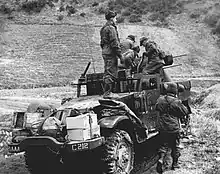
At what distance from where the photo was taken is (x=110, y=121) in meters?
6.83

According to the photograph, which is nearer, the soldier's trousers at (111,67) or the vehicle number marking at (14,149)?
the vehicle number marking at (14,149)

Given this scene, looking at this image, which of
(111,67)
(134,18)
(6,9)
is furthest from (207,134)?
(6,9)

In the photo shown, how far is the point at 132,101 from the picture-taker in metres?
7.94

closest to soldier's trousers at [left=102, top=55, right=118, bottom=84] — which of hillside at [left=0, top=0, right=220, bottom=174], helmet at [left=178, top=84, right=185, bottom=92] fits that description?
helmet at [left=178, top=84, right=185, bottom=92]

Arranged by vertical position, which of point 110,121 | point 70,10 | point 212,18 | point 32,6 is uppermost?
point 32,6

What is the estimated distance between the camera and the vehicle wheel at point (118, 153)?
6641 mm

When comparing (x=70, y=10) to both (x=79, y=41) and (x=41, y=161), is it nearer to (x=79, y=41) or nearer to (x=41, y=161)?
(x=79, y=41)

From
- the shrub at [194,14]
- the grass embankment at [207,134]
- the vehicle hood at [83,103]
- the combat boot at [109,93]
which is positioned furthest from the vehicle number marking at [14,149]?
the shrub at [194,14]

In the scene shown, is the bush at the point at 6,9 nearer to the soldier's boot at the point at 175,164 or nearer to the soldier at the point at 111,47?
the soldier at the point at 111,47

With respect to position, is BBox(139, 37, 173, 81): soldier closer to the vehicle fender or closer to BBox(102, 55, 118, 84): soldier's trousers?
BBox(102, 55, 118, 84): soldier's trousers

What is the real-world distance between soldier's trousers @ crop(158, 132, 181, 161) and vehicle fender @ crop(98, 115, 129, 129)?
1.03 metres

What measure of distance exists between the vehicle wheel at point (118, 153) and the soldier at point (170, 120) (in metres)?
0.72

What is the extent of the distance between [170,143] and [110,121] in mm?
1480

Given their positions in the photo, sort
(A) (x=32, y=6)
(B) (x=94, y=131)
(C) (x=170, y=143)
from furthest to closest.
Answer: (A) (x=32, y=6) → (C) (x=170, y=143) → (B) (x=94, y=131)
